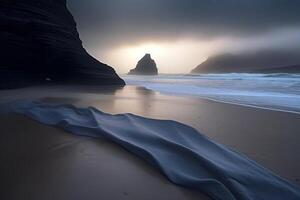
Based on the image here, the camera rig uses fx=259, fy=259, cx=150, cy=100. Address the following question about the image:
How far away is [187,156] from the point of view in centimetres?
288

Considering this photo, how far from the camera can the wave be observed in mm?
2262

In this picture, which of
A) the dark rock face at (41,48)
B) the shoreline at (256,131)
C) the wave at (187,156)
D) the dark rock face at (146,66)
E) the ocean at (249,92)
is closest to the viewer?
the wave at (187,156)

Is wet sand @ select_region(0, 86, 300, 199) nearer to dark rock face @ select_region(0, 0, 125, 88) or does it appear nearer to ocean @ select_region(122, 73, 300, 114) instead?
ocean @ select_region(122, 73, 300, 114)

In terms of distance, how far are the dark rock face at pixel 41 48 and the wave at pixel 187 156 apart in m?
9.39

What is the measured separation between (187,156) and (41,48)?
13544mm

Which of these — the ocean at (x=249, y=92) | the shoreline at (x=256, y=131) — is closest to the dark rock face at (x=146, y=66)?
the ocean at (x=249, y=92)

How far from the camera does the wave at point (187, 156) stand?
2262mm

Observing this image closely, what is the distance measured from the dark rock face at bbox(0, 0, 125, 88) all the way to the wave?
9.39m

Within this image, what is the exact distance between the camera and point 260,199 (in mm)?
2152

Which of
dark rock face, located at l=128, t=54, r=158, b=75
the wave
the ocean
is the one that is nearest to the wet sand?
the wave

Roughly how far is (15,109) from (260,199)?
5.32m

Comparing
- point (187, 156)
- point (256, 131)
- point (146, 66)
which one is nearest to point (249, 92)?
point (256, 131)

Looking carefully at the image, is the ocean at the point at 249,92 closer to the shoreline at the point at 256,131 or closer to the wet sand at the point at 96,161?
the shoreline at the point at 256,131

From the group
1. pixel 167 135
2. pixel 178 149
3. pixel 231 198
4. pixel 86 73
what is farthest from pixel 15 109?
pixel 86 73
